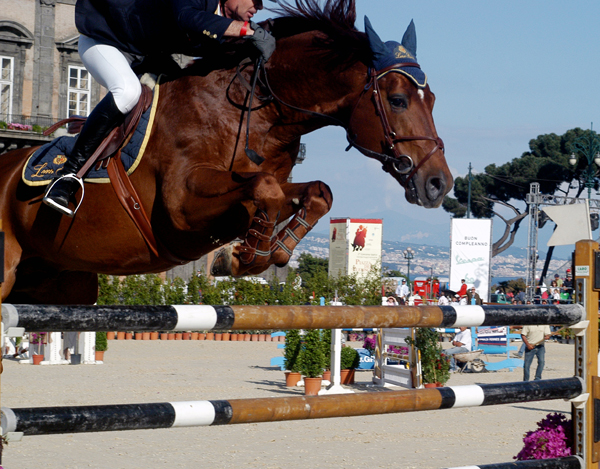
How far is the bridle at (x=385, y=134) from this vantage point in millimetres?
3293

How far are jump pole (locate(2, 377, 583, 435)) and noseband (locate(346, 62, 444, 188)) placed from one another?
3.24 feet

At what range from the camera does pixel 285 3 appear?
3.72 m

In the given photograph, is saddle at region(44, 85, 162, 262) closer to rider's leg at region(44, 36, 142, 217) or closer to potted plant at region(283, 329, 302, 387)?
rider's leg at region(44, 36, 142, 217)

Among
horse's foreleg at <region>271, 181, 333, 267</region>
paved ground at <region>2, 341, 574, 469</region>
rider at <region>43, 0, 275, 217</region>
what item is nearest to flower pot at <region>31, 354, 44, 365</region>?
paved ground at <region>2, 341, 574, 469</region>

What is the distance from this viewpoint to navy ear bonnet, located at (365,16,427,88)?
3391mm

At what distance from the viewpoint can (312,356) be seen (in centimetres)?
1063

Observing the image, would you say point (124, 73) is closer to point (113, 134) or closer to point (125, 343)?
point (113, 134)

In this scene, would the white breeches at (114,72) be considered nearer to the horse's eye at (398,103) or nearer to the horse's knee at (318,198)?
the horse's knee at (318,198)

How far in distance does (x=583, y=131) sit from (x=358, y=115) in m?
50.2

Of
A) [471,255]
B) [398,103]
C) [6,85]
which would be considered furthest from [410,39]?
[6,85]

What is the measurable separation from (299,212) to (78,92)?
91.6 feet

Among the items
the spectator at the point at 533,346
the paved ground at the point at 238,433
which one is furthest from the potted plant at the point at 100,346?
the spectator at the point at 533,346

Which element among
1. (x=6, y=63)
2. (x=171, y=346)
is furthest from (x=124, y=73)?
(x=6, y=63)

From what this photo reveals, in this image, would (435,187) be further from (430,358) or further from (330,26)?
(430,358)
